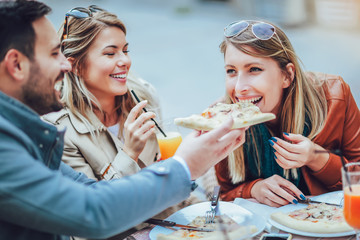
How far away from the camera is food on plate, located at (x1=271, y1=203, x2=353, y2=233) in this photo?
2.05 metres

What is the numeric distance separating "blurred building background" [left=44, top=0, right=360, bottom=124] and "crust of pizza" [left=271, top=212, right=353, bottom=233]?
15.6 ft

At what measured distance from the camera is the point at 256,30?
2758mm

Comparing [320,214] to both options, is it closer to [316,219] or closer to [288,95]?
[316,219]

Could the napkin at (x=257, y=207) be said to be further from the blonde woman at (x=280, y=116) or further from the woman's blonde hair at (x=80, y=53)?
the woman's blonde hair at (x=80, y=53)

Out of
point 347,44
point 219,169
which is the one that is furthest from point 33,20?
point 347,44

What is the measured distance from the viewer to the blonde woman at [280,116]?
2691 mm

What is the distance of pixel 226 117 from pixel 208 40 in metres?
9.89

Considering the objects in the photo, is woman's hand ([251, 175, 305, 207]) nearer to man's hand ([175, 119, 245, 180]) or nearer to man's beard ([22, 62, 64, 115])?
man's hand ([175, 119, 245, 180])

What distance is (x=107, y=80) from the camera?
10.3 ft

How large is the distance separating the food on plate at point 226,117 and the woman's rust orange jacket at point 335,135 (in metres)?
0.55

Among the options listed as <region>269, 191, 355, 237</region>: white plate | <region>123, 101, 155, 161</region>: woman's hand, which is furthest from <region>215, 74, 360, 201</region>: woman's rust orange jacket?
<region>123, 101, 155, 161</region>: woman's hand

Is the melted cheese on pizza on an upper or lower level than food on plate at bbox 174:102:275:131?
lower

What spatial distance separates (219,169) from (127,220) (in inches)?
58.2

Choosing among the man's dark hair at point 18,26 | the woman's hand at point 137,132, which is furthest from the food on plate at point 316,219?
the man's dark hair at point 18,26
